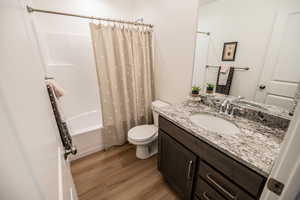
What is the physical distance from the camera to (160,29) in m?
1.83

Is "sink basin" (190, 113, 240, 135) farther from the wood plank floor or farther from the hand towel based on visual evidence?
the wood plank floor

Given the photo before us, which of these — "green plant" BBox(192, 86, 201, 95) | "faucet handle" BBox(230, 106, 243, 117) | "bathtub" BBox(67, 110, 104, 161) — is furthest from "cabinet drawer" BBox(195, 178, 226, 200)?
"bathtub" BBox(67, 110, 104, 161)

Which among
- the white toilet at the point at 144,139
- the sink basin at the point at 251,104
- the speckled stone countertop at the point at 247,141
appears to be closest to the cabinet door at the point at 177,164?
the speckled stone countertop at the point at 247,141

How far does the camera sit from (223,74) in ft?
4.23

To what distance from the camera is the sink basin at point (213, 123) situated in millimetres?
1121

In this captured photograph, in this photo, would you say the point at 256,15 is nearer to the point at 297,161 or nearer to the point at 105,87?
the point at 297,161

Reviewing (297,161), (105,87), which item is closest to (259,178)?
(297,161)

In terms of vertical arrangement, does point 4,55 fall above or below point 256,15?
below

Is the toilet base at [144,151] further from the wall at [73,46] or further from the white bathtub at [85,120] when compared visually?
the wall at [73,46]

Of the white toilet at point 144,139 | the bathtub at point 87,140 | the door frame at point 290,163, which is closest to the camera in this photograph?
the door frame at point 290,163

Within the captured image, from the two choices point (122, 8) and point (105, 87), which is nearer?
point (105, 87)

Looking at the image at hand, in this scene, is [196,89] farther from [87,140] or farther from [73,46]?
[73,46]

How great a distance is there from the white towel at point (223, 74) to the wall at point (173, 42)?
13.4 inches

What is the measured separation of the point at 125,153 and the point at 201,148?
4.47 ft
